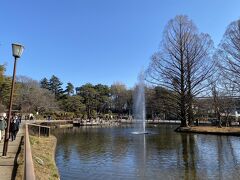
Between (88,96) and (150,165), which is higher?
(88,96)

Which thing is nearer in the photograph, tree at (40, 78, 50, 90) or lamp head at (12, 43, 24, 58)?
lamp head at (12, 43, 24, 58)

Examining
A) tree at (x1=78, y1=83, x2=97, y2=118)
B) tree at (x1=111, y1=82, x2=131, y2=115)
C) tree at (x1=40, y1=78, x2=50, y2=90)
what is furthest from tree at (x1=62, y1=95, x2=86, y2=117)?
tree at (x1=111, y1=82, x2=131, y2=115)

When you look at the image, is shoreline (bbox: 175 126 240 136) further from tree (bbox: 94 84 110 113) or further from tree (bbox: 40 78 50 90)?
tree (bbox: 40 78 50 90)

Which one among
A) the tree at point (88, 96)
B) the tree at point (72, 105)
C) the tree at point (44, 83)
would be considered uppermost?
the tree at point (44, 83)

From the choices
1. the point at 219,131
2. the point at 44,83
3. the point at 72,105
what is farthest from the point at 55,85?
A: the point at 219,131

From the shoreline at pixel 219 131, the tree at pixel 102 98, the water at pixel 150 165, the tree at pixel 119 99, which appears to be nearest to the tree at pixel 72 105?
the tree at pixel 102 98

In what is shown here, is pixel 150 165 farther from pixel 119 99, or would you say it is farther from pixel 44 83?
pixel 119 99

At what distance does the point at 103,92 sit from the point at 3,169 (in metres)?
91.8

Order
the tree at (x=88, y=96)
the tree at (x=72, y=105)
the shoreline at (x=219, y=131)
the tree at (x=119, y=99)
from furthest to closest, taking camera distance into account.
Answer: the tree at (x=119, y=99) < the tree at (x=88, y=96) < the tree at (x=72, y=105) < the shoreline at (x=219, y=131)

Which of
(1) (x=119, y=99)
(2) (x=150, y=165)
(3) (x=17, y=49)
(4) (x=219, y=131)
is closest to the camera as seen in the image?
(3) (x=17, y=49)

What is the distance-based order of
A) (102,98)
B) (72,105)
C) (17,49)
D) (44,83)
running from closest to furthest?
(17,49)
(72,105)
(102,98)
(44,83)

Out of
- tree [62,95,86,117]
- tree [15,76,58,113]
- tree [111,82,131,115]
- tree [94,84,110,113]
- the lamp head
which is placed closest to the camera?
the lamp head

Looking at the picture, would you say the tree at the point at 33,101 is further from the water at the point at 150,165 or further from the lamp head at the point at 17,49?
the lamp head at the point at 17,49

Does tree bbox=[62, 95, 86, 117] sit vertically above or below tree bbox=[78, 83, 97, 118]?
below
